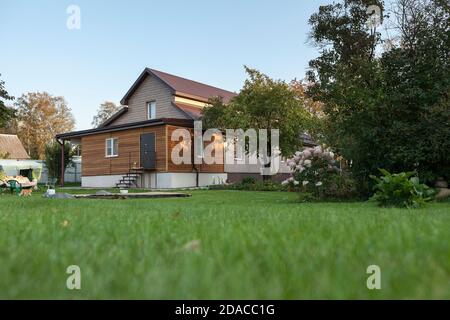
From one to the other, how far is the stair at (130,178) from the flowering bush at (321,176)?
15.2m

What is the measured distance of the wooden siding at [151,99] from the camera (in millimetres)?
29709

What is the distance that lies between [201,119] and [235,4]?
27.2ft

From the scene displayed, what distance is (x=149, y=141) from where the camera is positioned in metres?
26.4

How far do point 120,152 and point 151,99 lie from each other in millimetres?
4643

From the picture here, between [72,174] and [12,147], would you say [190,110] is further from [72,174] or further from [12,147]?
[12,147]

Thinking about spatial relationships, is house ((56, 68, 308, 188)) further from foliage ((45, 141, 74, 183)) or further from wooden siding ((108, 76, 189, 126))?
foliage ((45, 141, 74, 183))

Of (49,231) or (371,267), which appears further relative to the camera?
(49,231)

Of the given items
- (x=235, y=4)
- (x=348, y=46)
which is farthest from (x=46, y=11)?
(x=348, y=46)

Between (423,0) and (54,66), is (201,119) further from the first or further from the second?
(54,66)

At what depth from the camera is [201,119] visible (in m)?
26.7

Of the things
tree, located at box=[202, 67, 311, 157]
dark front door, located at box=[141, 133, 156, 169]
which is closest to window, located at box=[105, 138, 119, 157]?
dark front door, located at box=[141, 133, 156, 169]

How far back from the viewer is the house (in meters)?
25.9

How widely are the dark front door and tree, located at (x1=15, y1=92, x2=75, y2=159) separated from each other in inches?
1388

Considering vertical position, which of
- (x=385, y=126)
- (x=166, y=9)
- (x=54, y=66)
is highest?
(x=166, y=9)
